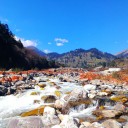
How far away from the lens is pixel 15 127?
37.8 ft

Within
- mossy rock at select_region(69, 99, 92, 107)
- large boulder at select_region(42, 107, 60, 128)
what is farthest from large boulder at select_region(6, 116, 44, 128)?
mossy rock at select_region(69, 99, 92, 107)

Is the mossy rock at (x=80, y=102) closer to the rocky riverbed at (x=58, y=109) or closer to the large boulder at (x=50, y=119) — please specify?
the rocky riverbed at (x=58, y=109)

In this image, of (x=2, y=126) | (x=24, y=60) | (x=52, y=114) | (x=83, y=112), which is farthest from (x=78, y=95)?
(x=24, y=60)

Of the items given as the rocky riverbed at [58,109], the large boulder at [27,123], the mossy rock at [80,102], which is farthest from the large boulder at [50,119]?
the mossy rock at [80,102]

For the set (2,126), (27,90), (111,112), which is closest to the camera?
(2,126)

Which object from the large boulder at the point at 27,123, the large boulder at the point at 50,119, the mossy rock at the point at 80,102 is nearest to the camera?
the large boulder at the point at 27,123

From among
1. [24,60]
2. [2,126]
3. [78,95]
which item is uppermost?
[24,60]

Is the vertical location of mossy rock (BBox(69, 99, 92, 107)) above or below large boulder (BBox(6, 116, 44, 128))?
above

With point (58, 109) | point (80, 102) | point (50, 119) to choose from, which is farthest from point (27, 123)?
point (80, 102)

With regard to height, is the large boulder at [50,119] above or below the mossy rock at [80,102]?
below

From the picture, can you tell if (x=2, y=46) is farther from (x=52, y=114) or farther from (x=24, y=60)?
(x=52, y=114)

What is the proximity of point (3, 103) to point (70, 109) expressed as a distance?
5.52 m

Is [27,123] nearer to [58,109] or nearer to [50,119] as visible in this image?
[50,119]

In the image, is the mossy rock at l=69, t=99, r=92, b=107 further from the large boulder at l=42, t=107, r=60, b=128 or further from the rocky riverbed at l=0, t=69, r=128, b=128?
the large boulder at l=42, t=107, r=60, b=128
